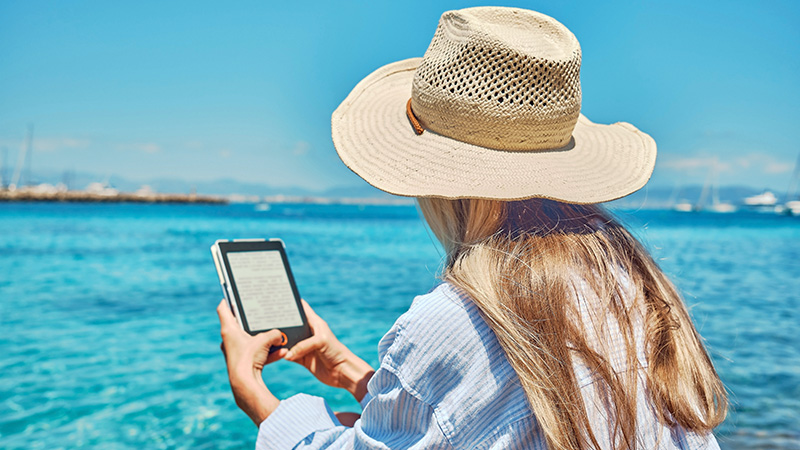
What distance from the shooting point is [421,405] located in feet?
3.00

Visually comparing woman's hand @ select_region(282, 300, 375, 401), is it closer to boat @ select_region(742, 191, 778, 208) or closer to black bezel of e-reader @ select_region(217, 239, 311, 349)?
black bezel of e-reader @ select_region(217, 239, 311, 349)

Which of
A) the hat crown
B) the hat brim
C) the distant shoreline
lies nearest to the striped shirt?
the hat brim

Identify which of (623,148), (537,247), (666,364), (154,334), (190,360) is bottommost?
(154,334)

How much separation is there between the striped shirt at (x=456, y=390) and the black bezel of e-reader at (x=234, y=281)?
79 centimetres

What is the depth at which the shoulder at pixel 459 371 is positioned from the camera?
897 millimetres

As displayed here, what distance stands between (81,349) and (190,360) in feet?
4.18

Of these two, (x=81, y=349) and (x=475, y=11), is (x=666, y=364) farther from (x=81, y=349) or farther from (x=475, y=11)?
(x=81, y=349)

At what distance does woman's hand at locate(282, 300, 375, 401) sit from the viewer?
5.52 ft

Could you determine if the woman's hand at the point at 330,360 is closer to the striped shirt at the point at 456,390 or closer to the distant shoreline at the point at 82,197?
the striped shirt at the point at 456,390

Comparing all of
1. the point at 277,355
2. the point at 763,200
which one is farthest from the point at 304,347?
the point at 763,200

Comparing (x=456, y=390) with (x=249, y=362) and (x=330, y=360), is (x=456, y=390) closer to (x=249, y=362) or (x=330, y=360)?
(x=249, y=362)

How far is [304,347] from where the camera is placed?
1667 millimetres

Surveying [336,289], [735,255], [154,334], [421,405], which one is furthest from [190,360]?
[735,255]

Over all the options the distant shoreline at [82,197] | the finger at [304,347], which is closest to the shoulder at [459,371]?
the finger at [304,347]
